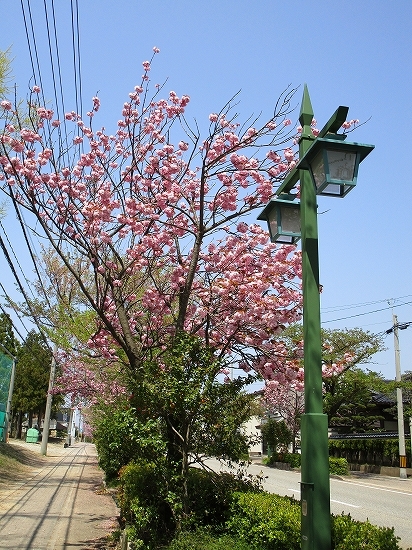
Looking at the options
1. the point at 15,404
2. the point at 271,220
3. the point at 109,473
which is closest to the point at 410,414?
the point at 109,473

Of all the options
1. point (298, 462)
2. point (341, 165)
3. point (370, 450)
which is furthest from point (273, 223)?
point (298, 462)

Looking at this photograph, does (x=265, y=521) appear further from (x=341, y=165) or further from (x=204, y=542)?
(x=341, y=165)

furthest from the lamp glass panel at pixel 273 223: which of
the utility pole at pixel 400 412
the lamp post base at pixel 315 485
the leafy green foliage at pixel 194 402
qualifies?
the utility pole at pixel 400 412

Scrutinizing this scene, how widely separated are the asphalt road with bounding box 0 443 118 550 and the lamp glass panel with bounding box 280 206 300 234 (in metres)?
7.35

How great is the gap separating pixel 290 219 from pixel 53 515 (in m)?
11.0

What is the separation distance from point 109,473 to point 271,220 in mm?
14126

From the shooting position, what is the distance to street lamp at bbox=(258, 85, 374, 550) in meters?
4.36

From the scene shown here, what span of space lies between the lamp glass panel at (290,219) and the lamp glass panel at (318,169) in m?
0.91

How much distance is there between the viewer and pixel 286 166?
989 centimetres

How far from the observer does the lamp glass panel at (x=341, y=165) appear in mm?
4684

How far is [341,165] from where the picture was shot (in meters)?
4.72

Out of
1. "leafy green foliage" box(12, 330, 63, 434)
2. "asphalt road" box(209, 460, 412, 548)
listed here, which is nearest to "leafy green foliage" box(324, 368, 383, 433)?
"asphalt road" box(209, 460, 412, 548)

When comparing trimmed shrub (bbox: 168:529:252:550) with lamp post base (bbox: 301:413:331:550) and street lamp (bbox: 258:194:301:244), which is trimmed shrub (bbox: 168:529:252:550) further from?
street lamp (bbox: 258:194:301:244)

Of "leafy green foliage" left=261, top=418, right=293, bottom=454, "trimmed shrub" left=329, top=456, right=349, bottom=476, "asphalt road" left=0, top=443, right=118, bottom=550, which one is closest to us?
"asphalt road" left=0, top=443, right=118, bottom=550
